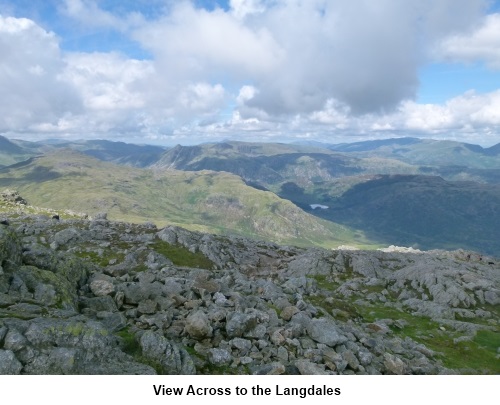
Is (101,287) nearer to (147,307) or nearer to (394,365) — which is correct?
(147,307)

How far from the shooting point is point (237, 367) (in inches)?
933

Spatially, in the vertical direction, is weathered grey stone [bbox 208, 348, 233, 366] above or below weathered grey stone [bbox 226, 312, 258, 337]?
below

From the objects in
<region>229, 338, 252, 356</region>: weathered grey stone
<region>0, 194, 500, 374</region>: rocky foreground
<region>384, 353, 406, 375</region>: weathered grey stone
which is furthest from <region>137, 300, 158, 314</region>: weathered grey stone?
<region>384, 353, 406, 375</region>: weathered grey stone

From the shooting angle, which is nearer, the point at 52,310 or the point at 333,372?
the point at 52,310

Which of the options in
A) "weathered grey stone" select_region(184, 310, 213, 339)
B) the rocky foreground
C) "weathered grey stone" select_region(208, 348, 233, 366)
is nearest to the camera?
the rocky foreground

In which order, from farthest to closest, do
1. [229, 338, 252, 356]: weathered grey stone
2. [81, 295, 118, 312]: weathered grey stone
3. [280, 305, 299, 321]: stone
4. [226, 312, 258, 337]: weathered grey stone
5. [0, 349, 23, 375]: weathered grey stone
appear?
[280, 305, 299, 321]: stone, [81, 295, 118, 312]: weathered grey stone, [226, 312, 258, 337]: weathered grey stone, [229, 338, 252, 356]: weathered grey stone, [0, 349, 23, 375]: weathered grey stone

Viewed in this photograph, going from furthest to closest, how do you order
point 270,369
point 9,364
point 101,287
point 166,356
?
1. point 101,287
2. point 270,369
3. point 166,356
4. point 9,364

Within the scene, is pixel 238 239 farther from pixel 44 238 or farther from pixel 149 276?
pixel 149 276

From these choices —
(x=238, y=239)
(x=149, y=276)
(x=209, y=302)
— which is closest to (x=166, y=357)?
(x=209, y=302)

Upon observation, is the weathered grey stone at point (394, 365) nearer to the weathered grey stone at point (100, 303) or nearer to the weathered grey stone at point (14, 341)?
the weathered grey stone at point (100, 303)

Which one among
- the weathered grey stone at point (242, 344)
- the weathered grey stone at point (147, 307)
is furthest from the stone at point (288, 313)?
the weathered grey stone at point (147, 307)

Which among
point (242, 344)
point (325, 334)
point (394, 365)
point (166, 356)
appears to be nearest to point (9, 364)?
point (166, 356)

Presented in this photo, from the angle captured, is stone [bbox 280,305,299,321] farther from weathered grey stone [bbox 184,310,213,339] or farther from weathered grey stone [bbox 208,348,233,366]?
weathered grey stone [bbox 208,348,233,366]

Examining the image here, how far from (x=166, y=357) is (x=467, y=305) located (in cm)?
7799
